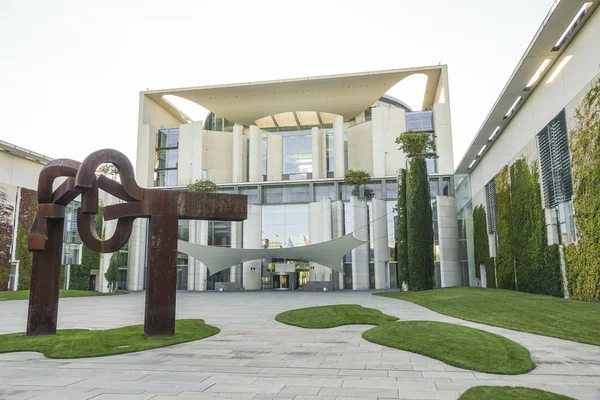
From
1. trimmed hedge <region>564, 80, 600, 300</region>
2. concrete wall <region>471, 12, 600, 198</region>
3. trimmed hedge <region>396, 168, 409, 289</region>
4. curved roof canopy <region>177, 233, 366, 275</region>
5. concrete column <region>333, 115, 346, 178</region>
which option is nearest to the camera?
trimmed hedge <region>564, 80, 600, 300</region>

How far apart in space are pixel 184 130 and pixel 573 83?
100ft

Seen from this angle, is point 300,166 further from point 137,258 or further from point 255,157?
point 137,258

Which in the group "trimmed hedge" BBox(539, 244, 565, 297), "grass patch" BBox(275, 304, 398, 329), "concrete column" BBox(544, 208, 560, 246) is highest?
"concrete column" BBox(544, 208, 560, 246)

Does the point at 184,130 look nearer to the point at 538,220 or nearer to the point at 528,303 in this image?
the point at 538,220

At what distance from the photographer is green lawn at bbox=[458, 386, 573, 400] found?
427 centimetres

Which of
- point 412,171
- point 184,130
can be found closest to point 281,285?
point 412,171

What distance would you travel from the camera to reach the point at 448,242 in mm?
28031

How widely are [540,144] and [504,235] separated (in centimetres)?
560

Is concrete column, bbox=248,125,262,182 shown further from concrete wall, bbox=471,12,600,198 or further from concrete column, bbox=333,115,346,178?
concrete wall, bbox=471,12,600,198

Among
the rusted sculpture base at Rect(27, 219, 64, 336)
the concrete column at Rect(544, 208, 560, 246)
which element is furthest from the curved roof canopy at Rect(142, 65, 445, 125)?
the rusted sculpture base at Rect(27, 219, 64, 336)

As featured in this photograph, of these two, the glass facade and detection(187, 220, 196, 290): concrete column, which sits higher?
the glass facade

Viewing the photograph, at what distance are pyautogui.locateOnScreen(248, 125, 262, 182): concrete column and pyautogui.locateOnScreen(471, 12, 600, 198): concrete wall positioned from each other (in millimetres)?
19056

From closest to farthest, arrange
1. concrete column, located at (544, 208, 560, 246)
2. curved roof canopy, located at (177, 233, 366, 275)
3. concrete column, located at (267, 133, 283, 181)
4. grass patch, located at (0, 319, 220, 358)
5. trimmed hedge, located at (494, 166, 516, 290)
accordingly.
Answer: grass patch, located at (0, 319, 220, 358) < concrete column, located at (544, 208, 560, 246) < trimmed hedge, located at (494, 166, 516, 290) < curved roof canopy, located at (177, 233, 366, 275) < concrete column, located at (267, 133, 283, 181)

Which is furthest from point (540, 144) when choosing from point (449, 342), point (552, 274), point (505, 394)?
point (505, 394)
